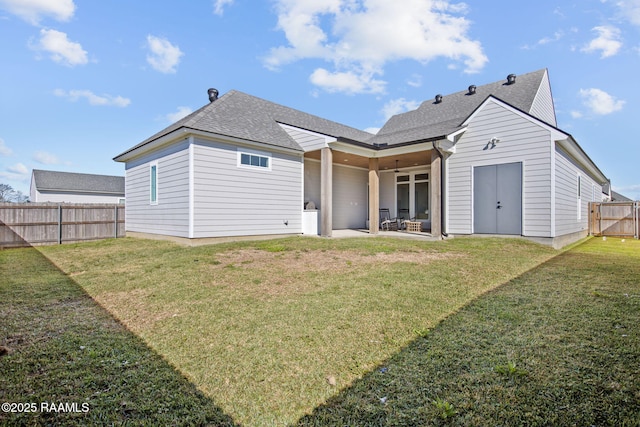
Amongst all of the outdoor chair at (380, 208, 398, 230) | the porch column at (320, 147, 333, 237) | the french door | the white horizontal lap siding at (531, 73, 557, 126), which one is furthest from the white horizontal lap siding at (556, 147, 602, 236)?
the porch column at (320, 147, 333, 237)

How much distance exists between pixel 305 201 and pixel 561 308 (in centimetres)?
991

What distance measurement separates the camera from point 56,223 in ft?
36.0

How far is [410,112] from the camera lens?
1628cm

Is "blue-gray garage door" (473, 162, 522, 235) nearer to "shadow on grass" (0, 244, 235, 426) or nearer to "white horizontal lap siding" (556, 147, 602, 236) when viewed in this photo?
"white horizontal lap siding" (556, 147, 602, 236)

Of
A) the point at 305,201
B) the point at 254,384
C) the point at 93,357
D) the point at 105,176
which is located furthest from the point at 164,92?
the point at 105,176

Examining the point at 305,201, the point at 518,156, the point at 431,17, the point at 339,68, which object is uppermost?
the point at 339,68

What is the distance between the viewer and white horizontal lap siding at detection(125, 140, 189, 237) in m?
9.04

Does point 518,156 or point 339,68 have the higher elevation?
point 339,68

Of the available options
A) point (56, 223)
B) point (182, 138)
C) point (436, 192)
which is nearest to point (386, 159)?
point (436, 192)

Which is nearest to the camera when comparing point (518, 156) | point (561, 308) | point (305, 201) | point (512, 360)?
point (512, 360)

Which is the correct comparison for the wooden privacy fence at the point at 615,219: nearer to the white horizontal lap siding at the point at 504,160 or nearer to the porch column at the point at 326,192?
the white horizontal lap siding at the point at 504,160

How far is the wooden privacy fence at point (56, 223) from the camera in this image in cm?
1030

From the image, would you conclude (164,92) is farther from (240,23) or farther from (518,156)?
(518,156)

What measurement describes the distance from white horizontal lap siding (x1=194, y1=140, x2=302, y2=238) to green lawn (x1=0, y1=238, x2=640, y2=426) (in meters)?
3.41
